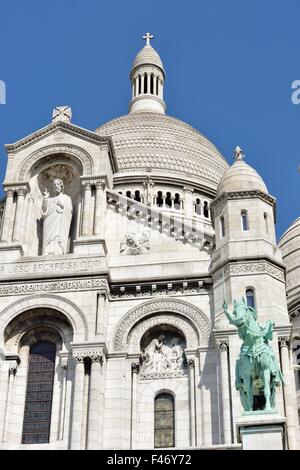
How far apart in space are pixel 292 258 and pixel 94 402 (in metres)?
22.9

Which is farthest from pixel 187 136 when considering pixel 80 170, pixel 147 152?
pixel 80 170

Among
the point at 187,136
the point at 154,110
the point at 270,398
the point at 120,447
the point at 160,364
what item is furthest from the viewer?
the point at 154,110

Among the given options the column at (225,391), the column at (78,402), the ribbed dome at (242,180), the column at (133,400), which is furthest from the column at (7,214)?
the column at (225,391)

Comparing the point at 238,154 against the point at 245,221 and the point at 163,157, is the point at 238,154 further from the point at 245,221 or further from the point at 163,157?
the point at 163,157

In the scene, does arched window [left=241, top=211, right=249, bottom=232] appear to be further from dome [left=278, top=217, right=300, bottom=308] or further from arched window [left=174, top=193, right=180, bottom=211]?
arched window [left=174, top=193, right=180, bottom=211]

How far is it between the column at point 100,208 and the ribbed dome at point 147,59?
35.4 metres

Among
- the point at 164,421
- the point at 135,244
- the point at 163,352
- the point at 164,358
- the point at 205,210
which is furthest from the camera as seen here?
the point at 205,210

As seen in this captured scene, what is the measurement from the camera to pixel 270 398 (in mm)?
23156

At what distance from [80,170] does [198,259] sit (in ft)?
19.6

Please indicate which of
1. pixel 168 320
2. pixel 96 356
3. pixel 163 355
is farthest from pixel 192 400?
pixel 96 356

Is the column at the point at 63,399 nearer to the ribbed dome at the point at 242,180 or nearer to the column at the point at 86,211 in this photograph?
the column at the point at 86,211

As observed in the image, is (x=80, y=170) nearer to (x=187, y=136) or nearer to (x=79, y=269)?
(x=79, y=269)

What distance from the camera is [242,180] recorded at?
31.9 m

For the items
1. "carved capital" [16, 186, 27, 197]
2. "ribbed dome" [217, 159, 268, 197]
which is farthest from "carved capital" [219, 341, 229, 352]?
"carved capital" [16, 186, 27, 197]
